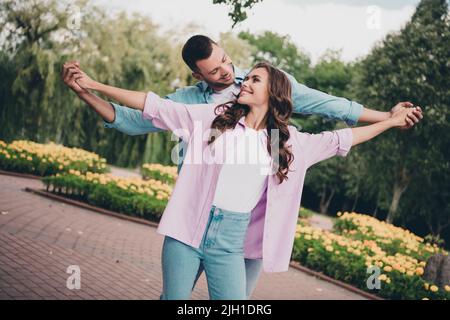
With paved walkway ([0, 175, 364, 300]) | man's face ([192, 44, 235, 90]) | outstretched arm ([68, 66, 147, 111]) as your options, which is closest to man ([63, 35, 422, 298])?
man's face ([192, 44, 235, 90])

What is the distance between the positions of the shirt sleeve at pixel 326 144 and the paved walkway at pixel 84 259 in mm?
2834

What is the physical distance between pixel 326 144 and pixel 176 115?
2.71ft

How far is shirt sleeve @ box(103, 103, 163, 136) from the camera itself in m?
2.28

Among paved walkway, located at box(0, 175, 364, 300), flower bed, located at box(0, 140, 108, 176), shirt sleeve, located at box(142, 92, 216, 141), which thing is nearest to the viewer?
shirt sleeve, located at box(142, 92, 216, 141)

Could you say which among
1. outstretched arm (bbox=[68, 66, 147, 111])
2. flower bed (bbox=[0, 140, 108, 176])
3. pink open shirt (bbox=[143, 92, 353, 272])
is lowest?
flower bed (bbox=[0, 140, 108, 176])

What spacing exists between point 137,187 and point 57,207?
85.9 inches

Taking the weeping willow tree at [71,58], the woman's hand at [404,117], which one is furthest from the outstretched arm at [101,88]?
the weeping willow tree at [71,58]

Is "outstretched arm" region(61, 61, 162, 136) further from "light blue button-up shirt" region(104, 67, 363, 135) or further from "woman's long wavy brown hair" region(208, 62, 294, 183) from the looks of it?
"woman's long wavy brown hair" region(208, 62, 294, 183)

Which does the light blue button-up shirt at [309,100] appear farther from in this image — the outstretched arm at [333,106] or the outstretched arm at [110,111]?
the outstretched arm at [110,111]

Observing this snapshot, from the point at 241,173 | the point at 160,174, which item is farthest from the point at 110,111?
the point at 160,174

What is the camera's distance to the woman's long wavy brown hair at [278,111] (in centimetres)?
242

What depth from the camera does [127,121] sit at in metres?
2.32

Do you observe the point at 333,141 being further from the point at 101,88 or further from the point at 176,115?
the point at 101,88

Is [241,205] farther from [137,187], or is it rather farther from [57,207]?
[137,187]
